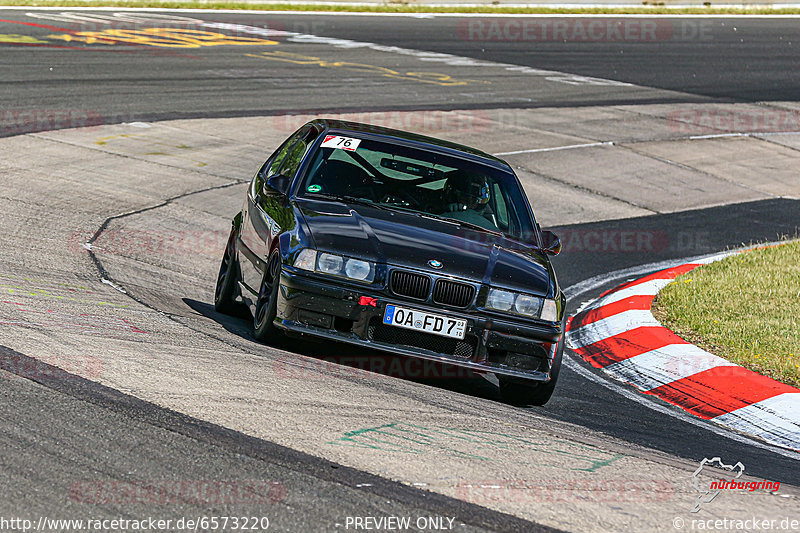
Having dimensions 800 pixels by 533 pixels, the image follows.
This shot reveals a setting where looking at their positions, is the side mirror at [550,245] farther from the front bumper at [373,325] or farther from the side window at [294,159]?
the side window at [294,159]

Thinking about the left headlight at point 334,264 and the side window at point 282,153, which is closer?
the left headlight at point 334,264

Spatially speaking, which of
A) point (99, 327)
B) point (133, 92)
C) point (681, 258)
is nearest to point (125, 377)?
point (99, 327)

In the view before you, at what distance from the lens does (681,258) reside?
38.7ft

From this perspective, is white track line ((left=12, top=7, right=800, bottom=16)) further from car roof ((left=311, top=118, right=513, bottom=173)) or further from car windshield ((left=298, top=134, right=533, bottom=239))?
car windshield ((left=298, top=134, right=533, bottom=239))

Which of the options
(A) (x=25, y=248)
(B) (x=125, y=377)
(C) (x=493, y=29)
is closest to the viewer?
(B) (x=125, y=377)

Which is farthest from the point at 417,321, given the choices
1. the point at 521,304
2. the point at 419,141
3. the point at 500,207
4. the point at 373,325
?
the point at 419,141

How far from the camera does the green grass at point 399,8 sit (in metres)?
29.0

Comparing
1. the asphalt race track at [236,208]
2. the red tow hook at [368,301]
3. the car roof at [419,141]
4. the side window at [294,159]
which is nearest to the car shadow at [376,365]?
the asphalt race track at [236,208]

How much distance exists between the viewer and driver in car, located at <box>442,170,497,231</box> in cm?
741

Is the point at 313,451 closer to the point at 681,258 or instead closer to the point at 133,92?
the point at 681,258

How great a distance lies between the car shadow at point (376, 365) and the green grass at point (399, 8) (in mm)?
23329

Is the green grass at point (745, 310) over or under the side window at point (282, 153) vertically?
under

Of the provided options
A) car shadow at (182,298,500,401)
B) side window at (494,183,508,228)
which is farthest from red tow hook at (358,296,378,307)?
side window at (494,183,508,228)

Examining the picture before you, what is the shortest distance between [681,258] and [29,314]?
25.1ft
